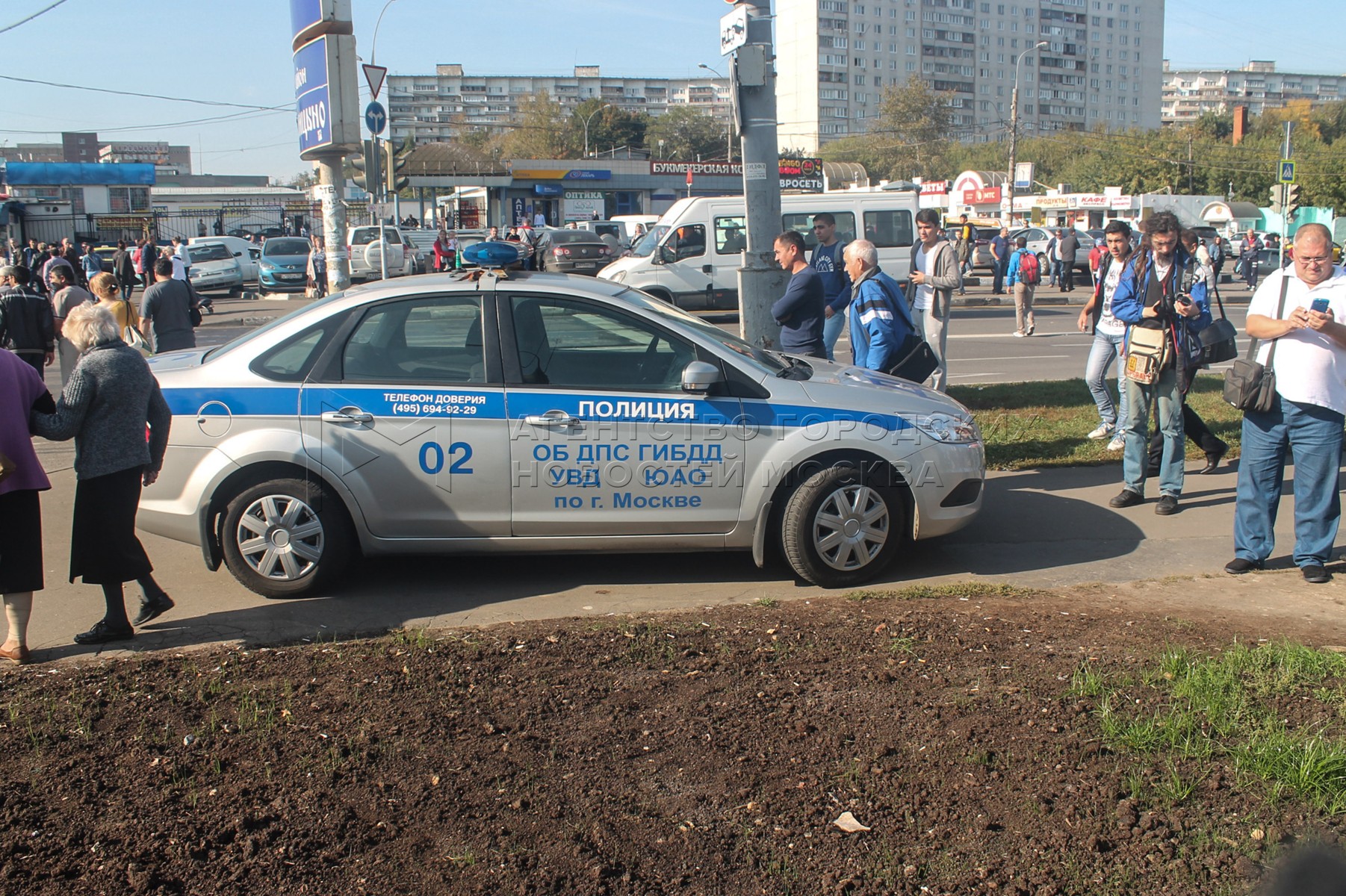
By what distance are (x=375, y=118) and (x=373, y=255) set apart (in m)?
11.5

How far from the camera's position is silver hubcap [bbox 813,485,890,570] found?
5.55 meters

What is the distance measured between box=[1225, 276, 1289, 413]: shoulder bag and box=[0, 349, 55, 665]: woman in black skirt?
5.67m

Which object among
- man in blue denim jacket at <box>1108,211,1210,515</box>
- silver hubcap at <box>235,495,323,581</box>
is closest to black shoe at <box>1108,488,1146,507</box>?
man in blue denim jacket at <box>1108,211,1210,515</box>

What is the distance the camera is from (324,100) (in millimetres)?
16391

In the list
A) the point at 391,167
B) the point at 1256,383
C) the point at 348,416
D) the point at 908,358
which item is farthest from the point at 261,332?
the point at 391,167

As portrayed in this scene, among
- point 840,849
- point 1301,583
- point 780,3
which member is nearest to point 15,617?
point 840,849

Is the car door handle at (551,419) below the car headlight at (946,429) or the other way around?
the other way around

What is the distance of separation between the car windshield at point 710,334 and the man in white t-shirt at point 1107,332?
3540 millimetres

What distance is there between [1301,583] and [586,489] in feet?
12.4

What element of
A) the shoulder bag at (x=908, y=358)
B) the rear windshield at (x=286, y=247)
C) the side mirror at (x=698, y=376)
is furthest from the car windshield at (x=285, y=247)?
the side mirror at (x=698, y=376)

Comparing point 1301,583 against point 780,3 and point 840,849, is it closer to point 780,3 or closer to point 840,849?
point 840,849

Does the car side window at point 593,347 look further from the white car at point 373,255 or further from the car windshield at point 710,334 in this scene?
the white car at point 373,255

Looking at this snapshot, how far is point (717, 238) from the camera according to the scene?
19.3m

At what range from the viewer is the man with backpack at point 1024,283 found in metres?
18.4
